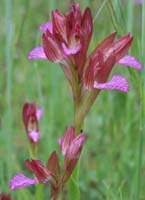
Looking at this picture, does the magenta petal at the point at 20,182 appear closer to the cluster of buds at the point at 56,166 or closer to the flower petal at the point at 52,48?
the cluster of buds at the point at 56,166

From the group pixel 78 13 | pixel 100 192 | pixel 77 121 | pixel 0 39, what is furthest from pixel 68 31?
pixel 0 39

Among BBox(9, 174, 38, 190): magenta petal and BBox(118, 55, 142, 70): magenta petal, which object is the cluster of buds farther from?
BBox(118, 55, 142, 70): magenta petal

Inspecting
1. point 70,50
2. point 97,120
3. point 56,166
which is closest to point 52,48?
point 70,50

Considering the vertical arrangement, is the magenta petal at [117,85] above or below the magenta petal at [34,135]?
above

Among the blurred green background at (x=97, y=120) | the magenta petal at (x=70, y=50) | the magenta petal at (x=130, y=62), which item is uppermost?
the magenta petal at (x=70, y=50)

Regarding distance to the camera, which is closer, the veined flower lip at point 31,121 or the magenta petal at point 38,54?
the magenta petal at point 38,54

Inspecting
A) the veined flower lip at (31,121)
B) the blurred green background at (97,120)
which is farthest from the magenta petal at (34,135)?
the blurred green background at (97,120)

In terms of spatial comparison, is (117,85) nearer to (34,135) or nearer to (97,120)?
(34,135)

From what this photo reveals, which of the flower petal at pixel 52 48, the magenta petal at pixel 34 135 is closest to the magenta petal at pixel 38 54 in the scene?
the flower petal at pixel 52 48

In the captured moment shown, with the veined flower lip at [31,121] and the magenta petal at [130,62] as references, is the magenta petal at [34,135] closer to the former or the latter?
the veined flower lip at [31,121]
